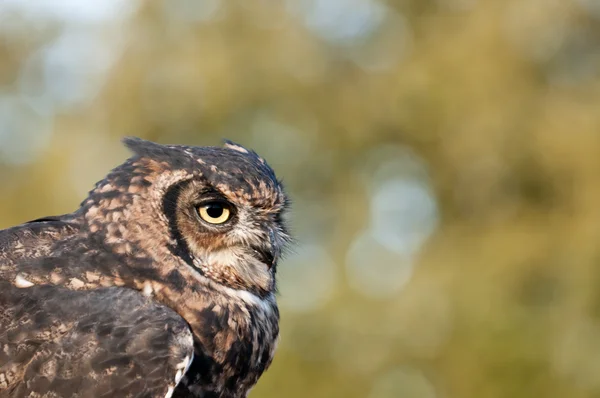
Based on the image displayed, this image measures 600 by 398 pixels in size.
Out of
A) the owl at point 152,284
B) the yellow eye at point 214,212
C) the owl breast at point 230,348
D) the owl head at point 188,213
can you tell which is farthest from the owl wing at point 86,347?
the yellow eye at point 214,212

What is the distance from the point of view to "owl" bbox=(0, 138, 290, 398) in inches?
128

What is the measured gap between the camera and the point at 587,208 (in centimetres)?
1455

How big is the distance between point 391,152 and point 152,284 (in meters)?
13.8

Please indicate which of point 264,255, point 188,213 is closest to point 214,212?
point 188,213

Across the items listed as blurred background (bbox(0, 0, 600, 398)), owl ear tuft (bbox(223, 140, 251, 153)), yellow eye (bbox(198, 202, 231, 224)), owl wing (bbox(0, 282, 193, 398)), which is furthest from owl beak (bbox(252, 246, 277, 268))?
blurred background (bbox(0, 0, 600, 398))

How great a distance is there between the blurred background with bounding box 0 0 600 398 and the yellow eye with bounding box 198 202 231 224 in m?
Result: 10.3

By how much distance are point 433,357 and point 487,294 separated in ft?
4.33

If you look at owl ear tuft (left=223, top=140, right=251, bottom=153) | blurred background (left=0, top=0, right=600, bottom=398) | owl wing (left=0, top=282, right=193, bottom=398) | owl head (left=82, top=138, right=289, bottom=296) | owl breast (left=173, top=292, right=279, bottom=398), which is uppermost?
blurred background (left=0, top=0, right=600, bottom=398)

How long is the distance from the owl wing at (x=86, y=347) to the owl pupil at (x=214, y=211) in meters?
0.59

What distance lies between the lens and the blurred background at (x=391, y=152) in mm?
14125

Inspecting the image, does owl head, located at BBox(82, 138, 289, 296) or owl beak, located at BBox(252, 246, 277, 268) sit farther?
owl beak, located at BBox(252, 246, 277, 268)

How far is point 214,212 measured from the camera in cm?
392

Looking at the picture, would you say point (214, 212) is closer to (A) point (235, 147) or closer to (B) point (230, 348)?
(A) point (235, 147)

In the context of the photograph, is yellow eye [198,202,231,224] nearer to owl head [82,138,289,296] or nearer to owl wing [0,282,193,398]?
owl head [82,138,289,296]
